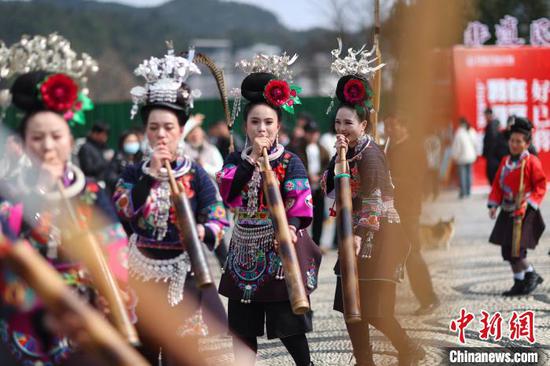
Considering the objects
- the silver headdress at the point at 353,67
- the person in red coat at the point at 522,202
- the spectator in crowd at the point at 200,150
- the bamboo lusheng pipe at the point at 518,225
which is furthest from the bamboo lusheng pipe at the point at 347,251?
the spectator in crowd at the point at 200,150

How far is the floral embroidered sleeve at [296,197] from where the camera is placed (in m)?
4.93

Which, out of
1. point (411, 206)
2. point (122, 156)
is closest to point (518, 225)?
point (411, 206)

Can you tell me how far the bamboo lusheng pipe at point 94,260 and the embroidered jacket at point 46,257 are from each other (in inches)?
1.5

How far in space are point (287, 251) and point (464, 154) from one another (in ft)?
46.9

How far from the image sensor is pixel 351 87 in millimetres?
5305

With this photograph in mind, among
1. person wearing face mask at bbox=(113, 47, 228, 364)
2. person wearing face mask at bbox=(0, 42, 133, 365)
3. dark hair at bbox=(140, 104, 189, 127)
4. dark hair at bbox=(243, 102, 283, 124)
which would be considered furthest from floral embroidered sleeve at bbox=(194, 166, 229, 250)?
person wearing face mask at bbox=(0, 42, 133, 365)

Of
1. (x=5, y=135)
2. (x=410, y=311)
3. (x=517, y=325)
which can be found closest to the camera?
(x=5, y=135)

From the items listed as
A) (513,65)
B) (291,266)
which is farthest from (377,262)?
(513,65)

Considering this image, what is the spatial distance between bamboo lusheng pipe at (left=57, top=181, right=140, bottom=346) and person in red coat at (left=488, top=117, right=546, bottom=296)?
4833 mm

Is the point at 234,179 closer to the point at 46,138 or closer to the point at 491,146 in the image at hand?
the point at 46,138

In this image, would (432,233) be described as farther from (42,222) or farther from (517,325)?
(42,222)

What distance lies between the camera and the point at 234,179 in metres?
5.01

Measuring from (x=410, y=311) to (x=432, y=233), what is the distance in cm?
352

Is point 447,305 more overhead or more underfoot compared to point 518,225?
more underfoot
